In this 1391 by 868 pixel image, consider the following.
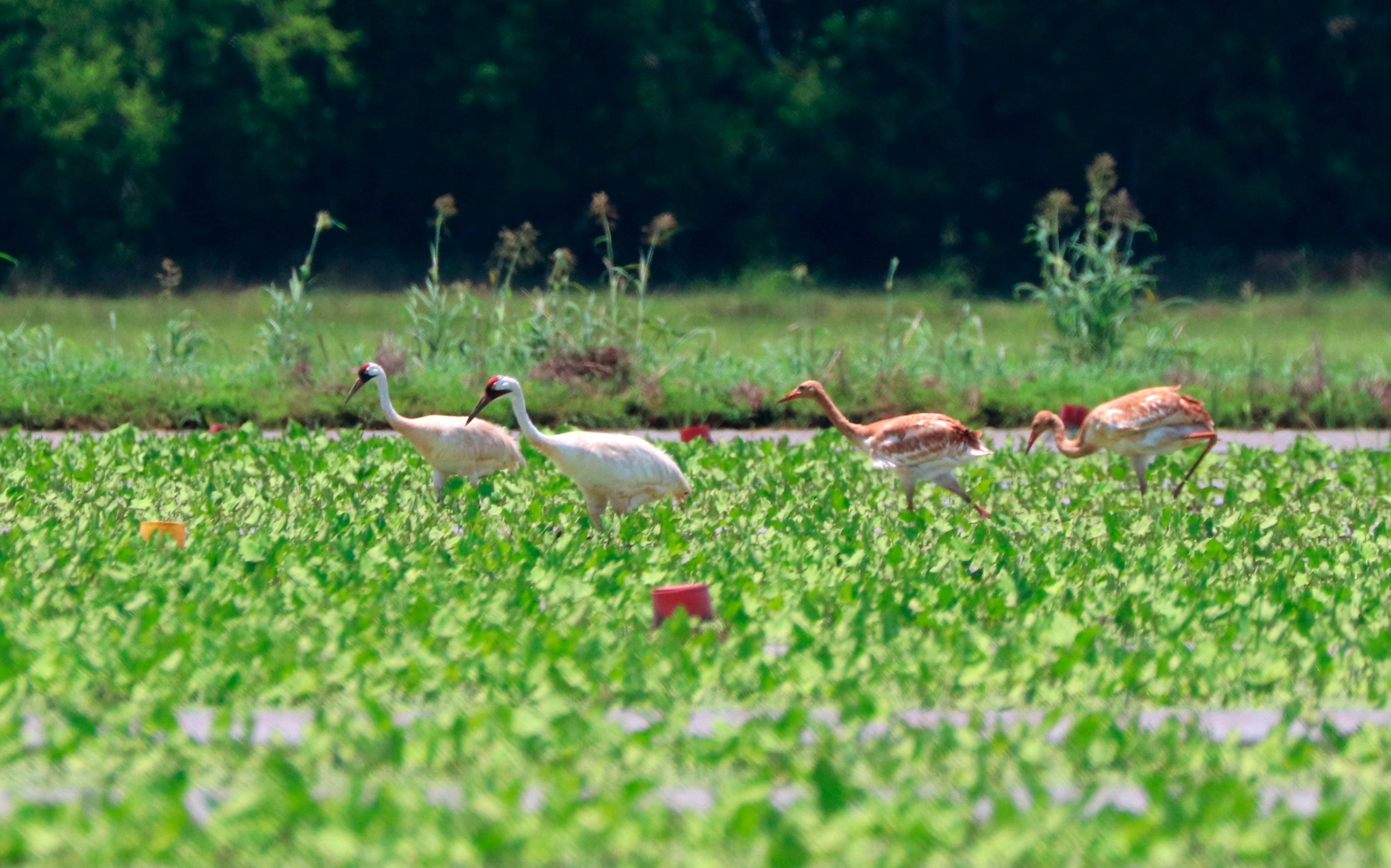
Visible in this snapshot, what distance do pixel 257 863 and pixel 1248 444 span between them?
1093 centimetres

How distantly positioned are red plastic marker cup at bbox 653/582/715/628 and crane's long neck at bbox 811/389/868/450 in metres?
3.54

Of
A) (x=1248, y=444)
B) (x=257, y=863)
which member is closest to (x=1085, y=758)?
(x=257, y=863)

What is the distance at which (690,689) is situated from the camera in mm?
5340

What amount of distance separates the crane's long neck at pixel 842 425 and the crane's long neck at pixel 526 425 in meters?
1.87

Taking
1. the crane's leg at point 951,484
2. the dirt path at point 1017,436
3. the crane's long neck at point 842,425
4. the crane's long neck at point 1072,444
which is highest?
the crane's long neck at point 842,425

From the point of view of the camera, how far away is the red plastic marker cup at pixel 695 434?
12219mm

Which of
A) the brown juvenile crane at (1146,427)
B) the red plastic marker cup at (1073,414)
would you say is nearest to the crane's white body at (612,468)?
the brown juvenile crane at (1146,427)

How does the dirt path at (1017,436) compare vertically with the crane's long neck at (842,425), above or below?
below

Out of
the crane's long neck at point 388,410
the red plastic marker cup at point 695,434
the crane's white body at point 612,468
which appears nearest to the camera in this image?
the crane's white body at point 612,468

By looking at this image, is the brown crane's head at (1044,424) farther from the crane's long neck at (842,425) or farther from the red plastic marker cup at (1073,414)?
the crane's long neck at (842,425)

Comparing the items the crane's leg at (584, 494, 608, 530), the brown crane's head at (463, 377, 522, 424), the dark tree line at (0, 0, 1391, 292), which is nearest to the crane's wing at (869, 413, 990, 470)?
the crane's leg at (584, 494, 608, 530)

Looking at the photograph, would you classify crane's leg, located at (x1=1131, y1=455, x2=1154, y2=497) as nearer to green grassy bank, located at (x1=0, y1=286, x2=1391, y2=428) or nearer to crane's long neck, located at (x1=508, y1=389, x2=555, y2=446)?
crane's long neck, located at (x1=508, y1=389, x2=555, y2=446)

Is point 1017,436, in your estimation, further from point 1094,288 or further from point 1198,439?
point 1094,288

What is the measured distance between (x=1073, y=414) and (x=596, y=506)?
4443 mm
